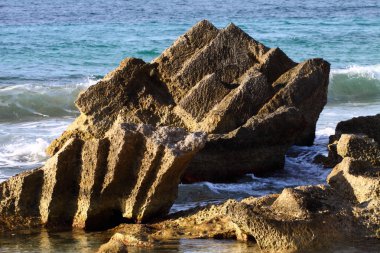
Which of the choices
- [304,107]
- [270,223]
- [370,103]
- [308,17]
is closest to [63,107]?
[370,103]

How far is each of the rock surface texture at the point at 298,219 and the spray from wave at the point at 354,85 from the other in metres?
9.41

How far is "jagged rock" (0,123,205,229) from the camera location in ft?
21.4

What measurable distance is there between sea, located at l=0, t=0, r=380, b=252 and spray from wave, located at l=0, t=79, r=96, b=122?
16 mm

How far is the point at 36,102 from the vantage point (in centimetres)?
1471

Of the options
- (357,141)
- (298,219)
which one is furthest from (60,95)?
(298,219)

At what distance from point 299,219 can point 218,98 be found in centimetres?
331

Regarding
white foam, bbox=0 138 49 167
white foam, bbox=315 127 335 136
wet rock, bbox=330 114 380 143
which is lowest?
white foam, bbox=0 138 49 167

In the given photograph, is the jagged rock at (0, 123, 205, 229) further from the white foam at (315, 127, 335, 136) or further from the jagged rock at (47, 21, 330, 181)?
the white foam at (315, 127, 335, 136)

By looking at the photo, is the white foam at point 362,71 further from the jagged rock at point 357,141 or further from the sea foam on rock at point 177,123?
the jagged rock at point 357,141

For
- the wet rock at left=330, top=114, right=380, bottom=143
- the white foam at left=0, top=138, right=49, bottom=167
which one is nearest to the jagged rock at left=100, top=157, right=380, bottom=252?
the wet rock at left=330, top=114, right=380, bottom=143

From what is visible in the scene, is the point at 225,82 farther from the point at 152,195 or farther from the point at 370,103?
the point at 370,103

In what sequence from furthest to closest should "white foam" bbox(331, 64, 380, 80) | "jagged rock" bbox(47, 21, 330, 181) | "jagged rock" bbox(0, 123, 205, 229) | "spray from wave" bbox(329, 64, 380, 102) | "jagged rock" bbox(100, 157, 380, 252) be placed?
1. "white foam" bbox(331, 64, 380, 80)
2. "spray from wave" bbox(329, 64, 380, 102)
3. "jagged rock" bbox(47, 21, 330, 181)
4. "jagged rock" bbox(0, 123, 205, 229)
5. "jagged rock" bbox(100, 157, 380, 252)

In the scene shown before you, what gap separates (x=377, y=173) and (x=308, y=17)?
24.9 meters

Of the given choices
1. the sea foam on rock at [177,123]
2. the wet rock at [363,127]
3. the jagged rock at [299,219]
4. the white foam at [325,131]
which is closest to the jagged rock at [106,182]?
the sea foam on rock at [177,123]
